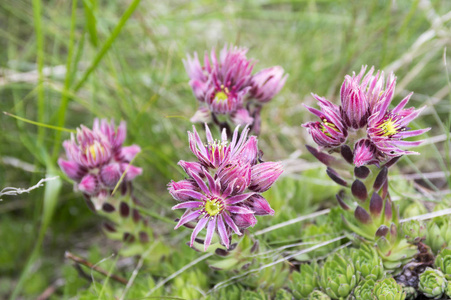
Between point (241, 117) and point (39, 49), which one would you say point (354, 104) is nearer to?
point (241, 117)

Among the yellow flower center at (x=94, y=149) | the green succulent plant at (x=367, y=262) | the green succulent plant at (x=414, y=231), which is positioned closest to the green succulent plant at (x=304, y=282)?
the green succulent plant at (x=367, y=262)

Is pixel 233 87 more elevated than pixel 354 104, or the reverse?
pixel 233 87

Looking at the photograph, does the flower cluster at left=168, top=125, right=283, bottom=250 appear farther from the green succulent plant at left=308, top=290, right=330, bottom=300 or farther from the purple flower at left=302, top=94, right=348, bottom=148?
the green succulent plant at left=308, top=290, right=330, bottom=300

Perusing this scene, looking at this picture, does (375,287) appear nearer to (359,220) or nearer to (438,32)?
(359,220)

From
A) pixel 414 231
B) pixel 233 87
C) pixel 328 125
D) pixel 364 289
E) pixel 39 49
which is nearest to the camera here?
pixel 328 125

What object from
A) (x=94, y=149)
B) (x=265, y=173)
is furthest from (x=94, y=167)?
(x=265, y=173)

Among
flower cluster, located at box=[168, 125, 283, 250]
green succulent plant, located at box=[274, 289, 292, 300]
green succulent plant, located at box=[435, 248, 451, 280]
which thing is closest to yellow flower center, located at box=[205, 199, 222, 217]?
flower cluster, located at box=[168, 125, 283, 250]
